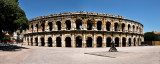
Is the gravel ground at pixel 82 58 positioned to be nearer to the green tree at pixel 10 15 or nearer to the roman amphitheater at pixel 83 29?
the green tree at pixel 10 15

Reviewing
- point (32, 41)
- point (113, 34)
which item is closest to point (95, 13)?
point (113, 34)

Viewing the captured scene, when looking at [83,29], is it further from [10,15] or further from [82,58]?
[82,58]

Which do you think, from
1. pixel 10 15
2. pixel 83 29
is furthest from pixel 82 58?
pixel 83 29

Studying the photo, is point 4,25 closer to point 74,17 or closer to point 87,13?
point 74,17

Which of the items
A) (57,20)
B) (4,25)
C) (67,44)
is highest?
(57,20)

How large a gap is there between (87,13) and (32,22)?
17000 mm

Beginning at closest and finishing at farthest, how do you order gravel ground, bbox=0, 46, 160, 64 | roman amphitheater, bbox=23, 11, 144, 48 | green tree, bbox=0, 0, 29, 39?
gravel ground, bbox=0, 46, 160, 64 → green tree, bbox=0, 0, 29, 39 → roman amphitheater, bbox=23, 11, 144, 48

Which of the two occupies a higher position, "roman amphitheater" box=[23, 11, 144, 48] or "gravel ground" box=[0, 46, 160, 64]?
"roman amphitheater" box=[23, 11, 144, 48]

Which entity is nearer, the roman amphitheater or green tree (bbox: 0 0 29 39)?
green tree (bbox: 0 0 29 39)

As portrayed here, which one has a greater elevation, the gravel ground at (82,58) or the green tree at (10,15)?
the green tree at (10,15)

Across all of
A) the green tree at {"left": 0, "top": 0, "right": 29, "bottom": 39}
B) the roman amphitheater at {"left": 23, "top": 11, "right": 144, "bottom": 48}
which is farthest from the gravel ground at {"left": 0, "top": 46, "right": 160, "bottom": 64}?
the roman amphitheater at {"left": 23, "top": 11, "right": 144, "bottom": 48}

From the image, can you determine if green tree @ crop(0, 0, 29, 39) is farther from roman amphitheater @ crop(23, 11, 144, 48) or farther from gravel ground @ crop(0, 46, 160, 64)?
roman amphitheater @ crop(23, 11, 144, 48)

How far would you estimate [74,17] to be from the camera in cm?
2566

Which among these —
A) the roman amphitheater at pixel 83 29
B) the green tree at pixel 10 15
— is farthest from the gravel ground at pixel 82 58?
the roman amphitheater at pixel 83 29
